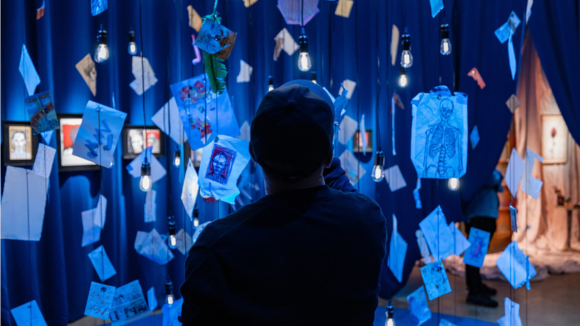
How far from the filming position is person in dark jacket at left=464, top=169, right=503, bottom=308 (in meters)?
3.04

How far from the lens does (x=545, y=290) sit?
357cm

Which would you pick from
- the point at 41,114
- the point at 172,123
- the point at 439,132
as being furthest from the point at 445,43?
the point at 41,114

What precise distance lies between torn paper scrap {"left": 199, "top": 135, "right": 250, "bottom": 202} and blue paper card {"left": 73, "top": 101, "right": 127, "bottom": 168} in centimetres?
46

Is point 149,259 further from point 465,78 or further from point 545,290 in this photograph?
point 545,290

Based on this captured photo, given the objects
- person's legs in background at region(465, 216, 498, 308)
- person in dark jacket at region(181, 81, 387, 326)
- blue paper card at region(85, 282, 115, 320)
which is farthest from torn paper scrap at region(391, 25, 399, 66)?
person in dark jacket at region(181, 81, 387, 326)

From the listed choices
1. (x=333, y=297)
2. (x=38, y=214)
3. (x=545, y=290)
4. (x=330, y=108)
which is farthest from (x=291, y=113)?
(x=545, y=290)

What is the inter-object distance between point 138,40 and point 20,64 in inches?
27.4

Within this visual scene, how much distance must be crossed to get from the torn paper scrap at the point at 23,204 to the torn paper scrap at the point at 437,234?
2.14 m

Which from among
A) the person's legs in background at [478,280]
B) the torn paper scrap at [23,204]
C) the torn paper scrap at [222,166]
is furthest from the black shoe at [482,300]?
the torn paper scrap at [23,204]

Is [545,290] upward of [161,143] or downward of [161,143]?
downward

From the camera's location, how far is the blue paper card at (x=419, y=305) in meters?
2.70

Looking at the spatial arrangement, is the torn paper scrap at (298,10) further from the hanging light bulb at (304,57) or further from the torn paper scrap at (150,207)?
the torn paper scrap at (150,207)

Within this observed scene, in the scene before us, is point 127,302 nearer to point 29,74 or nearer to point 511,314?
point 29,74

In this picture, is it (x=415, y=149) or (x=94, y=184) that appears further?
(x=94, y=184)
